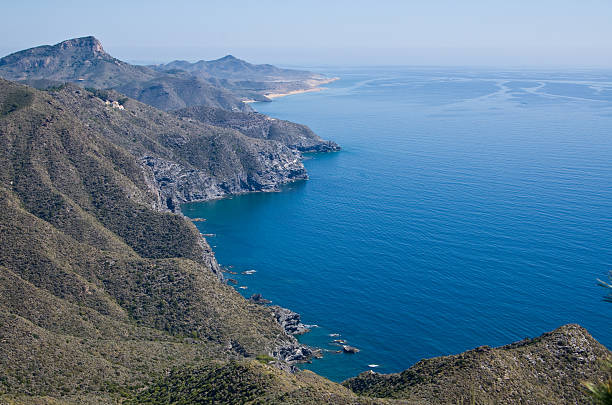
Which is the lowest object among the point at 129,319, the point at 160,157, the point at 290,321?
the point at 290,321

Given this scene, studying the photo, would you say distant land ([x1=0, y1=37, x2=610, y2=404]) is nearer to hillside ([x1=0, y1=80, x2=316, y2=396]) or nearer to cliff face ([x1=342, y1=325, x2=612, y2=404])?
cliff face ([x1=342, y1=325, x2=612, y2=404])

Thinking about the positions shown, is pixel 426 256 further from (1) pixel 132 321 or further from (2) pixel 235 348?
(1) pixel 132 321

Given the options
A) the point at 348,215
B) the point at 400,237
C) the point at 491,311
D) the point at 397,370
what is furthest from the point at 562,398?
the point at 348,215

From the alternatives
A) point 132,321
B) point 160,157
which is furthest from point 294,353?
point 160,157

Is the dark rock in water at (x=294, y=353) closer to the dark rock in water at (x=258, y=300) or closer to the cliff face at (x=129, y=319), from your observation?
the cliff face at (x=129, y=319)

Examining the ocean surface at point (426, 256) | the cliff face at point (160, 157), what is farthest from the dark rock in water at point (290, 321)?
the cliff face at point (160, 157)

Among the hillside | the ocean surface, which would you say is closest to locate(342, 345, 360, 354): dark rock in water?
the ocean surface
